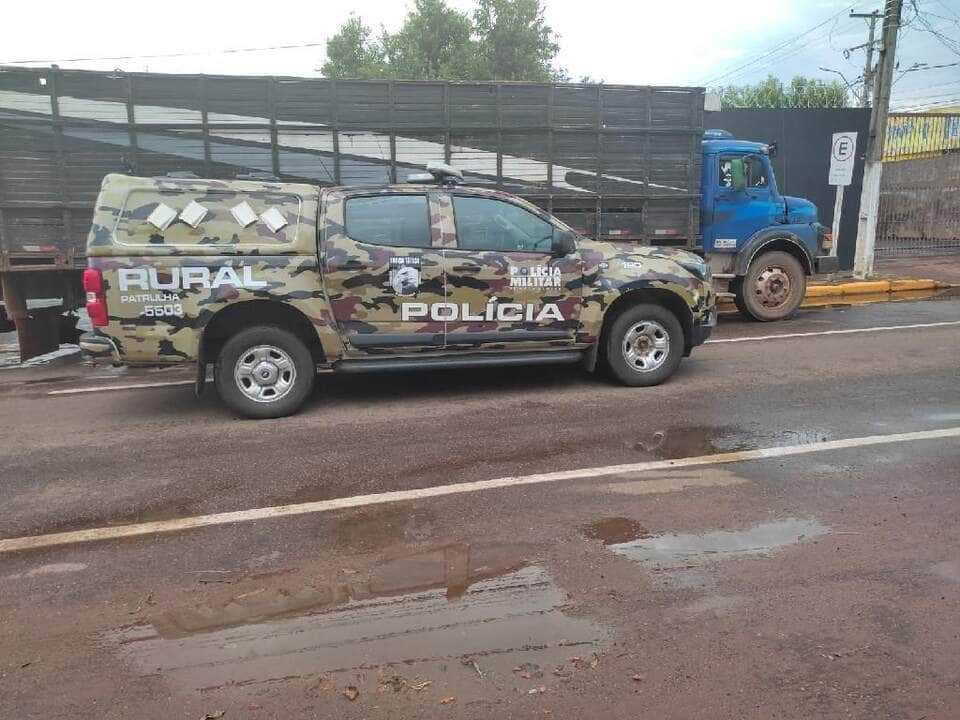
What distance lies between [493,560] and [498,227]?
Answer: 3497mm

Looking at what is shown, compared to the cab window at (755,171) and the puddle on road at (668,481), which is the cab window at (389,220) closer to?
the puddle on road at (668,481)

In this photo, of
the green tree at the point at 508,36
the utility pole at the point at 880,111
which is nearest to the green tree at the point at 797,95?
the green tree at the point at 508,36

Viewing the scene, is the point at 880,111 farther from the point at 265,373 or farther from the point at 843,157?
the point at 265,373

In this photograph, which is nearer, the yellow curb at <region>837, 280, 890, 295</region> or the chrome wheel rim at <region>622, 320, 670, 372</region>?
the chrome wheel rim at <region>622, 320, 670, 372</region>

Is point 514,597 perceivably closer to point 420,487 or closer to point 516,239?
point 420,487

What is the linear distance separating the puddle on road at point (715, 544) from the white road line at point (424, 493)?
3.13ft

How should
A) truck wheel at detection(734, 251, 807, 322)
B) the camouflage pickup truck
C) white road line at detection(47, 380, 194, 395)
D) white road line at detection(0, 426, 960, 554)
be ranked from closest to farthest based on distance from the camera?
1. white road line at detection(0, 426, 960, 554)
2. the camouflage pickup truck
3. white road line at detection(47, 380, 194, 395)
4. truck wheel at detection(734, 251, 807, 322)

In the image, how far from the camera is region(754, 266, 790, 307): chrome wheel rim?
10766mm

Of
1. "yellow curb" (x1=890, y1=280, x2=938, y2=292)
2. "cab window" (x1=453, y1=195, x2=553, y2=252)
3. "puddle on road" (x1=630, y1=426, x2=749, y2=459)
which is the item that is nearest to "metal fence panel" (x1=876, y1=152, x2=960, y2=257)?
"yellow curb" (x1=890, y1=280, x2=938, y2=292)

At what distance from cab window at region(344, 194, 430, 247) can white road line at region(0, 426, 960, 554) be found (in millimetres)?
2397

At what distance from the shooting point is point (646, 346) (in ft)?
23.0

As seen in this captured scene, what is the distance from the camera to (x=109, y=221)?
229 inches

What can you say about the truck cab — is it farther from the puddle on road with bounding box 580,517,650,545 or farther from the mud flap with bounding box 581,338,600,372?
the puddle on road with bounding box 580,517,650,545

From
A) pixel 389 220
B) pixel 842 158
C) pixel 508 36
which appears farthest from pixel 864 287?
pixel 508 36
